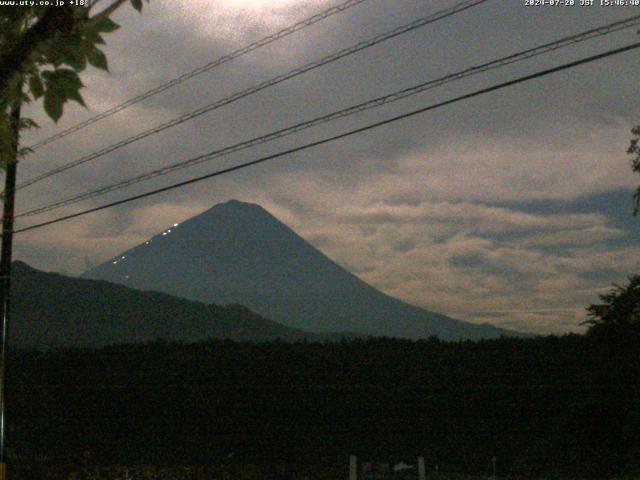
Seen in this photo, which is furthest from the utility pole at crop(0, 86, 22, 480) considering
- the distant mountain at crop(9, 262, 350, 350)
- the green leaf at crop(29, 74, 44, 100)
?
the distant mountain at crop(9, 262, 350, 350)

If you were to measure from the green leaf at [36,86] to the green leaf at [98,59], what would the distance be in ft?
0.77

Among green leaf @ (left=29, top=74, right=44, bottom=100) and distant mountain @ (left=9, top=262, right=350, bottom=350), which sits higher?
distant mountain @ (left=9, top=262, right=350, bottom=350)

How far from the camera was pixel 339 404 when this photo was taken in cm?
2225

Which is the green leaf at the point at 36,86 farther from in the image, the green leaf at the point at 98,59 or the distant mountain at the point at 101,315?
the distant mountain at the point at 101,315

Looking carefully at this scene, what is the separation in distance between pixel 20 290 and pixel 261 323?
112 feet

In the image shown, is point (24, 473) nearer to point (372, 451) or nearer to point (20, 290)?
point (372, 451)

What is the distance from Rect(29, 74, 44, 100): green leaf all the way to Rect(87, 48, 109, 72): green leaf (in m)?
0.23

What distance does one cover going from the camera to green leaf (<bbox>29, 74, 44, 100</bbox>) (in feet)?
11.2

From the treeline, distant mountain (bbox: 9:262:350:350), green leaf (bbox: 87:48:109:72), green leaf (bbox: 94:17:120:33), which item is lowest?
the treeline

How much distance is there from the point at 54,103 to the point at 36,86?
0.42ft

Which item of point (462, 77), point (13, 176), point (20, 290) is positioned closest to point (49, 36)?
point (462, 77)

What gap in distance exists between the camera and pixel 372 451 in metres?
21.6

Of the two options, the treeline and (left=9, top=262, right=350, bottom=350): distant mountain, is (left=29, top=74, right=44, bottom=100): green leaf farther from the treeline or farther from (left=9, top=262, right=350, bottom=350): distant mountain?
(left=9, top=262, right=350, bottom=350): distant mountain

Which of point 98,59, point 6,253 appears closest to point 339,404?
point 6,253
